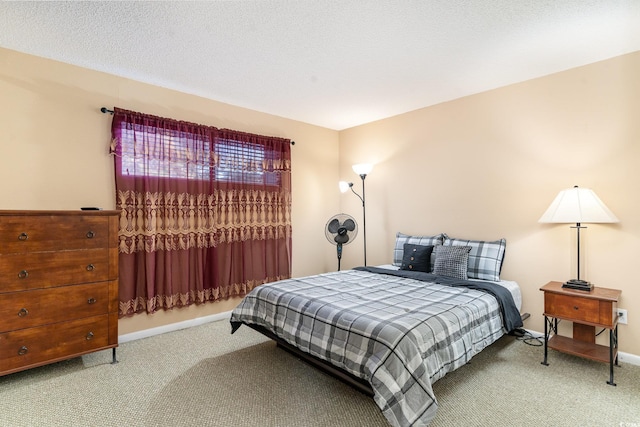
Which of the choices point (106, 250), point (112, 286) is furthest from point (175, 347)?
point (106, 250)

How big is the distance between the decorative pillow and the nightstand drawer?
1.26 m

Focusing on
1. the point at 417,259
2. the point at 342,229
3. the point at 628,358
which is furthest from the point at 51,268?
the point at 628,358

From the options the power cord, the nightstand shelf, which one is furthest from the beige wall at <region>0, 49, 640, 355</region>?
the nightstand shelf

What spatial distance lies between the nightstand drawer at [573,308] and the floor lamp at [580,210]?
158mm

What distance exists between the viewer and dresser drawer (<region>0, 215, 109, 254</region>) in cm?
222

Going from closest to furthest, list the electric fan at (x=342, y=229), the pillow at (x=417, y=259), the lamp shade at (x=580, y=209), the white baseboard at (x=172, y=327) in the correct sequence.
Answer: the lamp shade at (x=580, y=209), the white baseboard at (x=172, y=327), the pillow at (x=417, y=259), the electric fan at (x=342, y=229)

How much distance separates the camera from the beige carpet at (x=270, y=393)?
1919mm

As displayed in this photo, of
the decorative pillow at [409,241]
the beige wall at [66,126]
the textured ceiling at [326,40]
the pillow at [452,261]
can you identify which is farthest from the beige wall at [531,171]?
the beige wall at [66,126]

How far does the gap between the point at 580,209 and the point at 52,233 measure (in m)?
4.08

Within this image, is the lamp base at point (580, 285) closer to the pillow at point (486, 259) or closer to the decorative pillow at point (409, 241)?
the pillow at point (486, 259)

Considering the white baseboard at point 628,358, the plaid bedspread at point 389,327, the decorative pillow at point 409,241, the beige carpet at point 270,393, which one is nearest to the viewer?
the plaid bedspread at point 389,327

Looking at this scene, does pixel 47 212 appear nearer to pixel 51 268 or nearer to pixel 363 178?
pixel 51 268

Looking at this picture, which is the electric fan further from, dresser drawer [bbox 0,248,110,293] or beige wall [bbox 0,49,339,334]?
dresser drawer [bbox 0,248,110,293]

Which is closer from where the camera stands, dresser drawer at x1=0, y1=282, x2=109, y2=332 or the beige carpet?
the beige carpet
